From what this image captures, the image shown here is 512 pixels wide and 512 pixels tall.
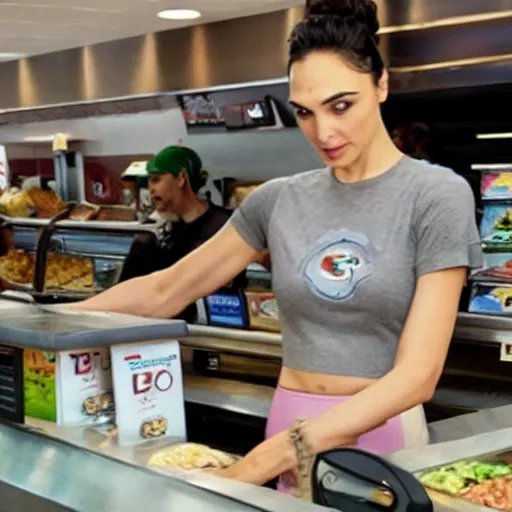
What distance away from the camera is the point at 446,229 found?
61.8 inches

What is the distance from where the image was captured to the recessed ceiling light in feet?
13.8

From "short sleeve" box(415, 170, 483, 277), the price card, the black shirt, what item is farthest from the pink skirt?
the black shirt

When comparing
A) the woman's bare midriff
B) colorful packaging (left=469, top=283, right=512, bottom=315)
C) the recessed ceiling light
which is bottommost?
colorful packaging (left=469, top=283, right=512, bottom=315)

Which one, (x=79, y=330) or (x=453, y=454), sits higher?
(x=79, y=330)

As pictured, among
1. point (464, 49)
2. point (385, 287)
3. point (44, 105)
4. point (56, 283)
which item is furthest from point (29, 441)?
point (44, 105)

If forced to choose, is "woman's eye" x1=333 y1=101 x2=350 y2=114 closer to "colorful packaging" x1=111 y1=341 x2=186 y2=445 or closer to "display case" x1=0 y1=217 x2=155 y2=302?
"colorful packaging" x1=111 y1=341 x2=186 y2=445

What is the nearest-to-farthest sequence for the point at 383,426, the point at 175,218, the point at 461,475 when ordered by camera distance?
1. the point at 461,475
2. the point at 383,426
3. the point at 175,218

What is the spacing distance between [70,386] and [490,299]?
7.17ft

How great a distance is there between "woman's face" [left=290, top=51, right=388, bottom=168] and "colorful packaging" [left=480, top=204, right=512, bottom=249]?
1998 millimetres

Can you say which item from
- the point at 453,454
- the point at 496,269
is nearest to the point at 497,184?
the point at 496,269

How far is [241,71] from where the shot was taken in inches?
176

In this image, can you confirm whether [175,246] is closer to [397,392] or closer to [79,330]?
[79,330]

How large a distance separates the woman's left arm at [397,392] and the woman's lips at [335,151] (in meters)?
0.27

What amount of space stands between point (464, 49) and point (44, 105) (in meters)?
3.13
